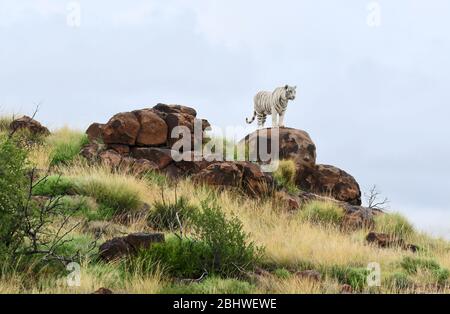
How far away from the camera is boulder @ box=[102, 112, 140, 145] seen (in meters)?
20.4

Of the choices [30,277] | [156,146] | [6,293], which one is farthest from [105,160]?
[6,293]

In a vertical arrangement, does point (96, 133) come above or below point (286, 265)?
above

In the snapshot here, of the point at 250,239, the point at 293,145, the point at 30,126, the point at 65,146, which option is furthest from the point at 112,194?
the point at 30,126

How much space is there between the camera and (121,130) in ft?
67.0

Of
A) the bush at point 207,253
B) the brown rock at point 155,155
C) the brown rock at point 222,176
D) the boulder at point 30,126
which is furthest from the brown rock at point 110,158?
the bush at point 207,253

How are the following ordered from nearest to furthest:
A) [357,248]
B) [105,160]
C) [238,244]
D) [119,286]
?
[119,286] < [238,244] < [357,248] < [105,160]

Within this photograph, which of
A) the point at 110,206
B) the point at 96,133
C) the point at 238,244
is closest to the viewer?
the point at 238,244

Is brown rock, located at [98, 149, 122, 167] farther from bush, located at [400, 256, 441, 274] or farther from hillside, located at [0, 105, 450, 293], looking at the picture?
bush, located at [400, 256, 441, 274]

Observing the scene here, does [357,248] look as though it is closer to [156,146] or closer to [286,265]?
[286,265]

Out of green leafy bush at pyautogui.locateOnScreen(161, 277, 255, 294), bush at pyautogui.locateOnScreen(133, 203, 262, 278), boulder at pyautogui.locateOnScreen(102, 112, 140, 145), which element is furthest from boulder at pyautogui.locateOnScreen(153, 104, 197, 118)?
green leafy bush at pyautogui.locateOnScreen(161, 277, 255, 294)

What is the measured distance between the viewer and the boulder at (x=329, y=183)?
21016mm

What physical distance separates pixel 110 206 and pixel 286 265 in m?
4.74
